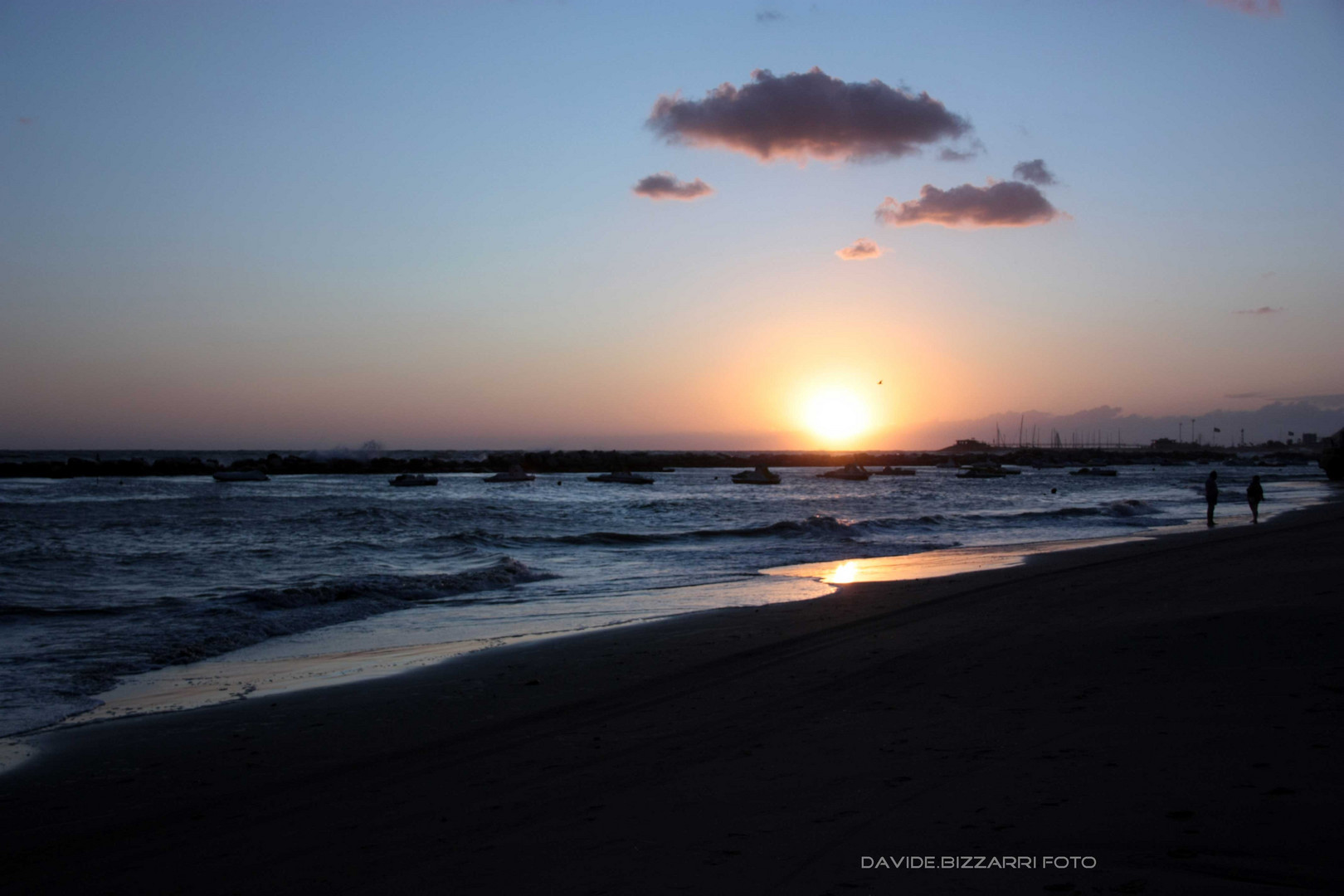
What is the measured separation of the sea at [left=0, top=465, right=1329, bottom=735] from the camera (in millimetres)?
13008

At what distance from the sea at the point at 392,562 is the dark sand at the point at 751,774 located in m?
3.19

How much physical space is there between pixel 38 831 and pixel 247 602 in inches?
434

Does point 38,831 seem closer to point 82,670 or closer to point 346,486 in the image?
point 82,670

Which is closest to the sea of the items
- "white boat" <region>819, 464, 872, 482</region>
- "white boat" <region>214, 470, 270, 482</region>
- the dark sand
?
the dark sand

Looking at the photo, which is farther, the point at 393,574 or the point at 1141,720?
the point at 393,574

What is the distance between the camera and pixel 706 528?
35.9m

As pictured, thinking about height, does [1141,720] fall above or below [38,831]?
above

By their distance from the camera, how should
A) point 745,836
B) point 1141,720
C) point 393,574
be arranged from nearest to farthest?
point 745,836, point 1141,720, point 393,574

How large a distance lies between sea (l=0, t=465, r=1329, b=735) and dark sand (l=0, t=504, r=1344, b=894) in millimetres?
3194

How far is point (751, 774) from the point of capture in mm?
5734

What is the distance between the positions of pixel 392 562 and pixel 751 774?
19395 mm

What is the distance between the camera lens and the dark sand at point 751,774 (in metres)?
4.23

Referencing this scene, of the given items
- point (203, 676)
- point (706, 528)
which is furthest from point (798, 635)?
point (706, 528)

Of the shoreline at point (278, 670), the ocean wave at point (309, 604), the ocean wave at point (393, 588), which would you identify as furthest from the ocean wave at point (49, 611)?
the shoreline at point (278, 670)
